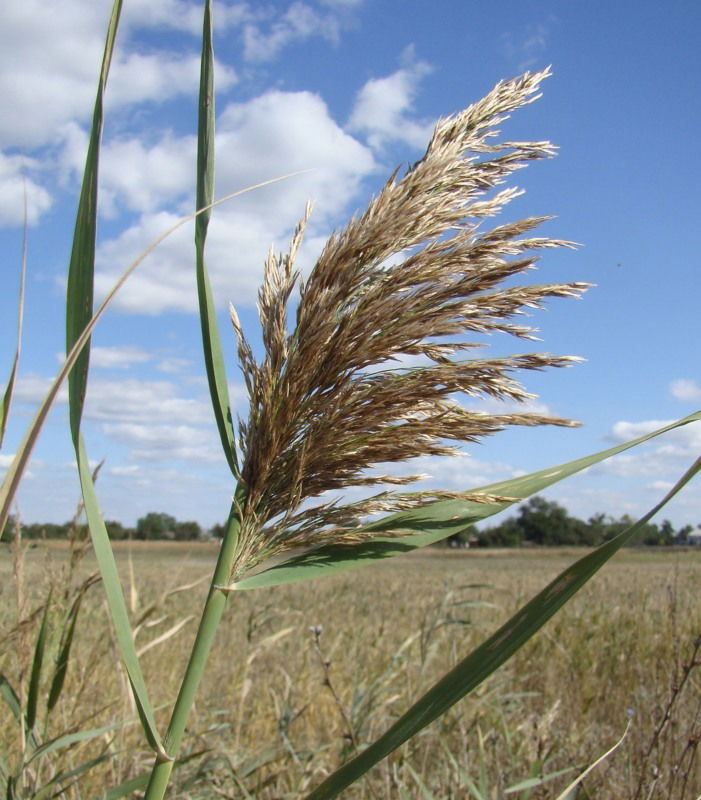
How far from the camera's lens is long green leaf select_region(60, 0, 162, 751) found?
1005mm

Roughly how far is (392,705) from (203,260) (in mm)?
3660

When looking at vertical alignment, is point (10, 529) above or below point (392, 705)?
above

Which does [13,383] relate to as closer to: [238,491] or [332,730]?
[238,491]

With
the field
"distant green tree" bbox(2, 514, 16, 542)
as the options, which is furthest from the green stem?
"distant green tree" bbox(2, 514, 16, 542)

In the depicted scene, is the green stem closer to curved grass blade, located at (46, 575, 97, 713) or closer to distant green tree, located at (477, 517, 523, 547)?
curved grass blade, located at (46, 575, 97, 713)

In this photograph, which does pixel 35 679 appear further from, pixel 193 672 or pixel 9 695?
pixel 193 672

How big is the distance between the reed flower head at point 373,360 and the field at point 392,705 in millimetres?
977

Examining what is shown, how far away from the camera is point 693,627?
5.49 m

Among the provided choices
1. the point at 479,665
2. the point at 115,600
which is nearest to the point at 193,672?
the point at 115,600

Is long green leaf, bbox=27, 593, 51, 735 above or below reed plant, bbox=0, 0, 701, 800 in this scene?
below

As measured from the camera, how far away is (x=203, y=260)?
1.13m

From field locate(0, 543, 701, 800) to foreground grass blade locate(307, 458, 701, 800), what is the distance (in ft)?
3.12

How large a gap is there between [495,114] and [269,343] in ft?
1.81

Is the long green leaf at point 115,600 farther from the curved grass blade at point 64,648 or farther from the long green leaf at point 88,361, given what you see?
the curved grass blade at point 64,648
